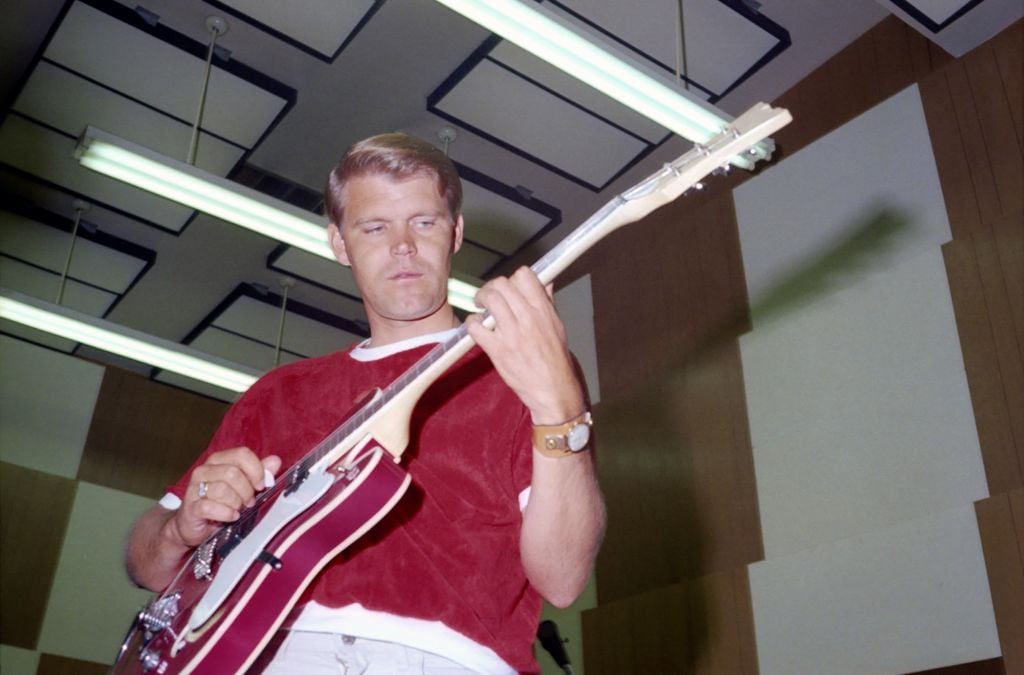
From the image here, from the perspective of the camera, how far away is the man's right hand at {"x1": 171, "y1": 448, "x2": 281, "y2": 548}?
1.44 meters

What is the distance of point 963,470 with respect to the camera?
12.1 feet

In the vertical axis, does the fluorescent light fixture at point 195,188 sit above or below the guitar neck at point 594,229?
above

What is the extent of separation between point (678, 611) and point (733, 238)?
170cm

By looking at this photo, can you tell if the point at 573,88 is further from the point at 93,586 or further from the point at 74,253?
the point at 93,586

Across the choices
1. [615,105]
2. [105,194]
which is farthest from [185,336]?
[615,105]

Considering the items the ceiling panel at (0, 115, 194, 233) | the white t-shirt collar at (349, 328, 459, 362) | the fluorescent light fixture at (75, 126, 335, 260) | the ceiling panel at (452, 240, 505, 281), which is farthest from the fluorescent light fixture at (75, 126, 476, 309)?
the white t-shirt collar at (349, 328, 459, 362)

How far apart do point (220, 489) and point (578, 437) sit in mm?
497

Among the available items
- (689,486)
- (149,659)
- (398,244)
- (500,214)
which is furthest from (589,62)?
(149,659)

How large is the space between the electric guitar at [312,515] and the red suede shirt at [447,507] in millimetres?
72

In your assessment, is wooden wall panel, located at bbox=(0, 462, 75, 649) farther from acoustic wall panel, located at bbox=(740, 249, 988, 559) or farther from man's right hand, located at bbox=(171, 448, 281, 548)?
man's right hand, located at bbox=(171, 448, 281, 548)

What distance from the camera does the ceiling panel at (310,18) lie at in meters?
4.42

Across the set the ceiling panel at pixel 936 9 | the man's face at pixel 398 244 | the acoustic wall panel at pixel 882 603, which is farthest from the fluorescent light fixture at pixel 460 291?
the man's face at pixel 398 244

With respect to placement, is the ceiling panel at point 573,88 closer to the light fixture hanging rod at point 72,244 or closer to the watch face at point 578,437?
the light fixture hanging rod at point 72,244

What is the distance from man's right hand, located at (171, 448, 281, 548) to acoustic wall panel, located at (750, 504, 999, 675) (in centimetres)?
274
